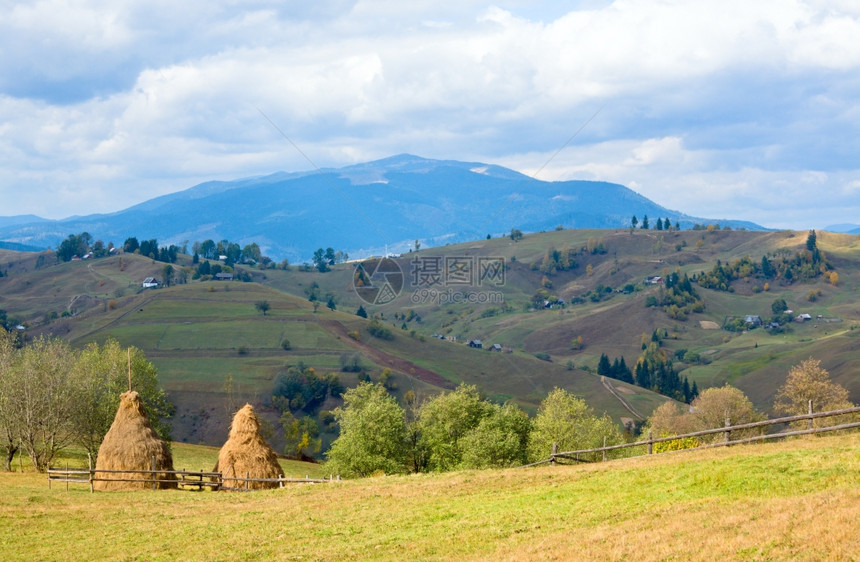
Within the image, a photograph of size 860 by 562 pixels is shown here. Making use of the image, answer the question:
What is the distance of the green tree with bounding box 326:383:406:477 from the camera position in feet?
185

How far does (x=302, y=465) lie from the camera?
2926 inches

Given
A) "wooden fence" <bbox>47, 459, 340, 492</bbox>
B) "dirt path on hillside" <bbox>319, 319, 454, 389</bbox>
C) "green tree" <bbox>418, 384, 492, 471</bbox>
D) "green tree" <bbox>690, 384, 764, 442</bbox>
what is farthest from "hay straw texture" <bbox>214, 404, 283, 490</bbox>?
"dirt path on hillside" <bbox>319, 319, 454, 389</bbox>

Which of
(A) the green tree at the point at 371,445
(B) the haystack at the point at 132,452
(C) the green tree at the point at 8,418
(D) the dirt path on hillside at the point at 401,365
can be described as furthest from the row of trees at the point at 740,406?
(D) the dirt path on hillside at the point at 401,365

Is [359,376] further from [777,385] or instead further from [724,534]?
[724,534]

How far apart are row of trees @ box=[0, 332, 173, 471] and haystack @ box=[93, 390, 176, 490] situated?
5472 mm

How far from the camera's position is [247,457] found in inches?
1719

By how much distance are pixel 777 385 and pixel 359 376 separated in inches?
3987

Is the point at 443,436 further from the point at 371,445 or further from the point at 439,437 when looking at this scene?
the point at 371,445

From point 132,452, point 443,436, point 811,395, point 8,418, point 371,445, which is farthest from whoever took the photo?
point 811,395

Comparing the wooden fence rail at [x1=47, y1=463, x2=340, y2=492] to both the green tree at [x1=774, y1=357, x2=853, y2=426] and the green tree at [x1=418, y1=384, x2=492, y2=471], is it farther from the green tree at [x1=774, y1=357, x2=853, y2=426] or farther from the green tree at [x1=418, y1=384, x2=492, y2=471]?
the green tree at [x1=774, y1=357, x2=853, y2=426]

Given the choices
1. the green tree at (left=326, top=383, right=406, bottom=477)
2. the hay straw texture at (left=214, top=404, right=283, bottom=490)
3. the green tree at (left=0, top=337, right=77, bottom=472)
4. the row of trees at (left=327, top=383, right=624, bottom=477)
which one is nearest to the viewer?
the hay straw texture at (left=214, top=404, right=283, bottom=490)

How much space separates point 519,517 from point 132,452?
2582 centimetres

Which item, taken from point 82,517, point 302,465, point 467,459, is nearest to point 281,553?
point 82,517

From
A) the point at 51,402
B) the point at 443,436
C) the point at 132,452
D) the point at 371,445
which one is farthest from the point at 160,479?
the point at 443,436
